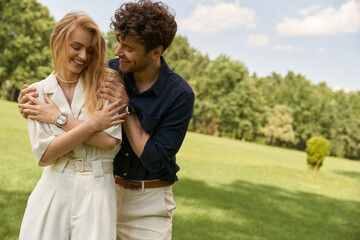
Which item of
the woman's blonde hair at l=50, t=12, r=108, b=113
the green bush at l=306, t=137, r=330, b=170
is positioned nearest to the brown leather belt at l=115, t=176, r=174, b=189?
the woman's blonde hair at l=50, t=12, r=108, b=113

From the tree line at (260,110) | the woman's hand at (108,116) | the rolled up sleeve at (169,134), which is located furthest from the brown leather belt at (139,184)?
the tree line at (260,110)

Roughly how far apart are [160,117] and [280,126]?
2375 inches

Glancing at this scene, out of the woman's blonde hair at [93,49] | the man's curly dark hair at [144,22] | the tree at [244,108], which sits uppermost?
the tree at [244,108]

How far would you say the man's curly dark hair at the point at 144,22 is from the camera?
2570 mm

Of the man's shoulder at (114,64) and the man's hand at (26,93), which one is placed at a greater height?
the man's shoulder at (114,64)

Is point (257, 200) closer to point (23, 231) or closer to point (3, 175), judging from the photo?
point (3, 175)

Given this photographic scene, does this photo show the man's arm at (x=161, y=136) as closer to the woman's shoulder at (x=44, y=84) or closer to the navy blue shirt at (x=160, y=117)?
the navy blue shirt at (x=160, y=117)

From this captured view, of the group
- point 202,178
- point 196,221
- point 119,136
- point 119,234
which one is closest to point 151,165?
point 119,136

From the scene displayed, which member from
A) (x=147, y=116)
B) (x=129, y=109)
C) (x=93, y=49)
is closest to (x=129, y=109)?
(x=129, y=109)

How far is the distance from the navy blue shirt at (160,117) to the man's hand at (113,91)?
0.49ft

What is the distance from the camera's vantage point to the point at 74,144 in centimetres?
237

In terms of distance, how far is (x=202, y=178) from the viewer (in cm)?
1267

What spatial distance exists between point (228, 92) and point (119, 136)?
5912cm

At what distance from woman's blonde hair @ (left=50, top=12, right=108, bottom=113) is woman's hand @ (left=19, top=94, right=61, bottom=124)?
218 millimetres
